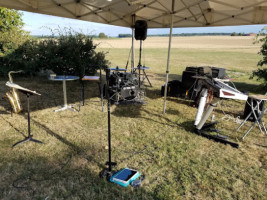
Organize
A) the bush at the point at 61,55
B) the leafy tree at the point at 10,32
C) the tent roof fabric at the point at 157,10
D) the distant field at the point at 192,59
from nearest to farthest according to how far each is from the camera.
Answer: the tent roof fabric at the point at 157,10 → the bush at the point at 61,55 → the leafy tree at the point at 10,32 → the distant field at the point at 192,59

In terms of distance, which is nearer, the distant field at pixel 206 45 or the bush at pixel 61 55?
the bush at pixel 61 55

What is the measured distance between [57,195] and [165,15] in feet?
20.6

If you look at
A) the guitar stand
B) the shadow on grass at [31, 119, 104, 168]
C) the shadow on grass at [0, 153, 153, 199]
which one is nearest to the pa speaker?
the guitar stand

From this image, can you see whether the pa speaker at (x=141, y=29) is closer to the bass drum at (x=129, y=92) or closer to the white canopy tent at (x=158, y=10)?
the white canopy tent at (x=158, y=10)

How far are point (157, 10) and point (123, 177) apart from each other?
5.27 m

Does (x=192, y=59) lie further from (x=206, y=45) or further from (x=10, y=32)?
(x=206, y=45)

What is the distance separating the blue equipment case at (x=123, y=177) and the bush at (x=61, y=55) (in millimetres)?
5727

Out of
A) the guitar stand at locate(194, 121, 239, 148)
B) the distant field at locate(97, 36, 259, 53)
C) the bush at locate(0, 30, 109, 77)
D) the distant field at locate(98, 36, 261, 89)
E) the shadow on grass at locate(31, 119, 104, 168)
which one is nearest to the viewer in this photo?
the shadow on grass at locate(31, 119, 104, 168)

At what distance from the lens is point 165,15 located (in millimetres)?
6633

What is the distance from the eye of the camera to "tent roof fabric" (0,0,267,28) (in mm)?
4500

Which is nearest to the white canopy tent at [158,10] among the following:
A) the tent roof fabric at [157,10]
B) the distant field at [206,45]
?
the tent roof fabric at [157,10]

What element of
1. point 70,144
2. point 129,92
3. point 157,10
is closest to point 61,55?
Answer: point 129,92

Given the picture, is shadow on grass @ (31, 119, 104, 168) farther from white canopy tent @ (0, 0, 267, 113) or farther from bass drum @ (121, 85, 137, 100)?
white canopy tent @ (0, 0, 267, 113)

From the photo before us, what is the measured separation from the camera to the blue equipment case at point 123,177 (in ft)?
8.30
